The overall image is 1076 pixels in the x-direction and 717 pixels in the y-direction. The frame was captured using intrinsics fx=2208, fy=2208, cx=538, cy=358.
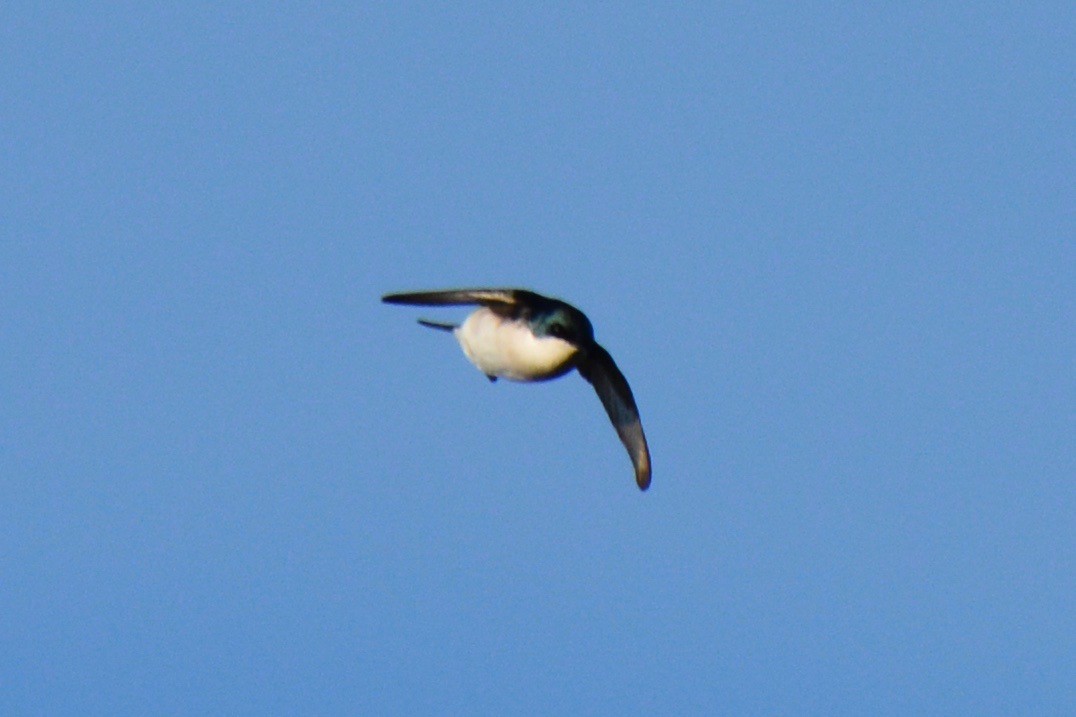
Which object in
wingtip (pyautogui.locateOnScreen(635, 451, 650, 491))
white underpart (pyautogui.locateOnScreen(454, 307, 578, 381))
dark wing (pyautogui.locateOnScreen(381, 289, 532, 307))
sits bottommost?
wingtip (pyautogui.locateOnScreen(635, 451, 650, 491))

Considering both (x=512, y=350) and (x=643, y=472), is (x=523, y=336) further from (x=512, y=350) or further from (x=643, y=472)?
(x=643, y=472)

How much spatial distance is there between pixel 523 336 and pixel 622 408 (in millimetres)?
1332

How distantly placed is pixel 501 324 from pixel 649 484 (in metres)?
1.53

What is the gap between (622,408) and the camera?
1216 cm

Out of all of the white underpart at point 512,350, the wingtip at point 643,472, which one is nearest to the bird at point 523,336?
the white underpart at point 512,350

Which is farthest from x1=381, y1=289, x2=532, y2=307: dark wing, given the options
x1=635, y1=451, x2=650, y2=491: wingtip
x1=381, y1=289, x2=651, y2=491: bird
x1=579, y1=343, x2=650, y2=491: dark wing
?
x1=635, y1=451, x2=650, y2=491: wingtip

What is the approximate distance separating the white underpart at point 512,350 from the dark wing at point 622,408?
753 mm

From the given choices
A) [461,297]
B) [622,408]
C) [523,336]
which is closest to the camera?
[523,336]

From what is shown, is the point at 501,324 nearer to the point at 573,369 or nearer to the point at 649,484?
the point at 573,369

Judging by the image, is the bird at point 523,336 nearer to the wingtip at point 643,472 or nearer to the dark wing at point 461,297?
the dark wing at point 461,297

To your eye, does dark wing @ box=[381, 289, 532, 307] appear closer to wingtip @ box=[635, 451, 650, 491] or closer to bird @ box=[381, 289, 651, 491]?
bird @ box=[381, 289, 651, 491]

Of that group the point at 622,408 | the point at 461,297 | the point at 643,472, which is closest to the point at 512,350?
the point at 461,297

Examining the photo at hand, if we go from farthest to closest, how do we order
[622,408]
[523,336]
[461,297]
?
1. [622,408]
2. [461,297]
3. [523,336]

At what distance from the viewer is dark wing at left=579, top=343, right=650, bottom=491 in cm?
1202
